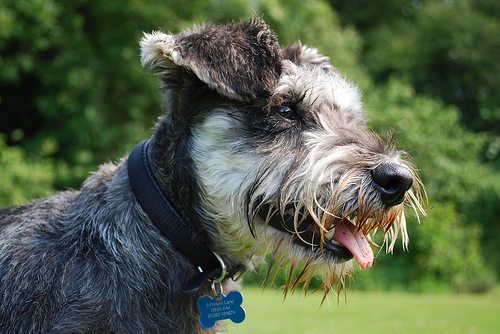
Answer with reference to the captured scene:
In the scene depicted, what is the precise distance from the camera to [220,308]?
3186 mm

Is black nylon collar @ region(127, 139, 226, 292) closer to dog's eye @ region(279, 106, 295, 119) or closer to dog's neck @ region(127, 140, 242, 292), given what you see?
dog's neck @ region(127, 140, 242, 292)

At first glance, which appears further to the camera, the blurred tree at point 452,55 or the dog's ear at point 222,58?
the blurred tree at point 452,55

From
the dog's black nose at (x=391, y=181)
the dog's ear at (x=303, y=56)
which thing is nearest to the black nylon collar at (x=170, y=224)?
the dog's black nose at (x=391, y=181)

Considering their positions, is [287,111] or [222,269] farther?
[287,111]

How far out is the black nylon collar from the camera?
3.11m

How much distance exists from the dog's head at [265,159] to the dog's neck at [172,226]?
0.11 m

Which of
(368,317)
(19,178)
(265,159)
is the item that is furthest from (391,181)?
(19,178)

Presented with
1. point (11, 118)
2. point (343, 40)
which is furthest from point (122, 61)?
point (343, 40)

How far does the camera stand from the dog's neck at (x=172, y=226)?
311 centimetres

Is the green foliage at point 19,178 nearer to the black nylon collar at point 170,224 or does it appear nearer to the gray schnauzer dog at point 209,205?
the gray schnauzer dog at point 209,205

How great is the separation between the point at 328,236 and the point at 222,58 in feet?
4.38

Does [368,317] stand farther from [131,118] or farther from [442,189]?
[131,118]

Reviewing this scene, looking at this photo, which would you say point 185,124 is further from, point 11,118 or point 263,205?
point 11,118

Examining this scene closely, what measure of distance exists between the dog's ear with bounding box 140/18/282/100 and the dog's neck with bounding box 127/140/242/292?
2.32 ft
